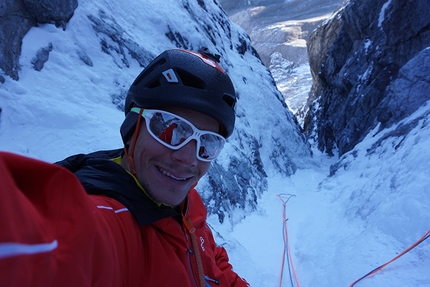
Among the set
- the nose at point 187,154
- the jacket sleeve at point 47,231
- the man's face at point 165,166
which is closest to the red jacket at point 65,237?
the jacket sleeve at point 47,231

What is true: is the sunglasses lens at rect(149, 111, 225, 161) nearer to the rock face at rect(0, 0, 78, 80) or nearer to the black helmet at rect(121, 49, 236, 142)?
the black helmet at rect(121, 49, 236, 142)

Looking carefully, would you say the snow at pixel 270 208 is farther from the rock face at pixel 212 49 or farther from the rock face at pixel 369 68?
the rock face at pixel 369 68

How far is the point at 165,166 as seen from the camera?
1.49 meters

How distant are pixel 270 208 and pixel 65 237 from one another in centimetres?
772

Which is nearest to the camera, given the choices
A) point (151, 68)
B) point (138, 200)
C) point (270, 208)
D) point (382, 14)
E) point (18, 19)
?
point (138, 200)

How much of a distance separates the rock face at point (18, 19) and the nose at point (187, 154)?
15.0 ft

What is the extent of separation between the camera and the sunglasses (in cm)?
150

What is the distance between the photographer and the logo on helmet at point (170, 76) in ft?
5.25

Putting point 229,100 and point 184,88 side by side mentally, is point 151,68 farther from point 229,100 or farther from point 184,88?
point 229,100

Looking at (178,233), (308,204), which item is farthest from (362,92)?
(178,233)

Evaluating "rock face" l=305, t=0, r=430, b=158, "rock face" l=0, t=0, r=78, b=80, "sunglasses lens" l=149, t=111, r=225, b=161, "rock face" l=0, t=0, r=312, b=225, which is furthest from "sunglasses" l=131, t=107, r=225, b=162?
"rock face" l=305, t=0, r=430, b=158

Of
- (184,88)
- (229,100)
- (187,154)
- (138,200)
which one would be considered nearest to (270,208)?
(229,100)

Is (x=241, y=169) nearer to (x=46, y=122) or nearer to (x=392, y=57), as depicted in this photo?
(x=46, y=122)

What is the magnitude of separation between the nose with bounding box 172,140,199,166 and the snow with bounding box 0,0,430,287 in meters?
2.97
